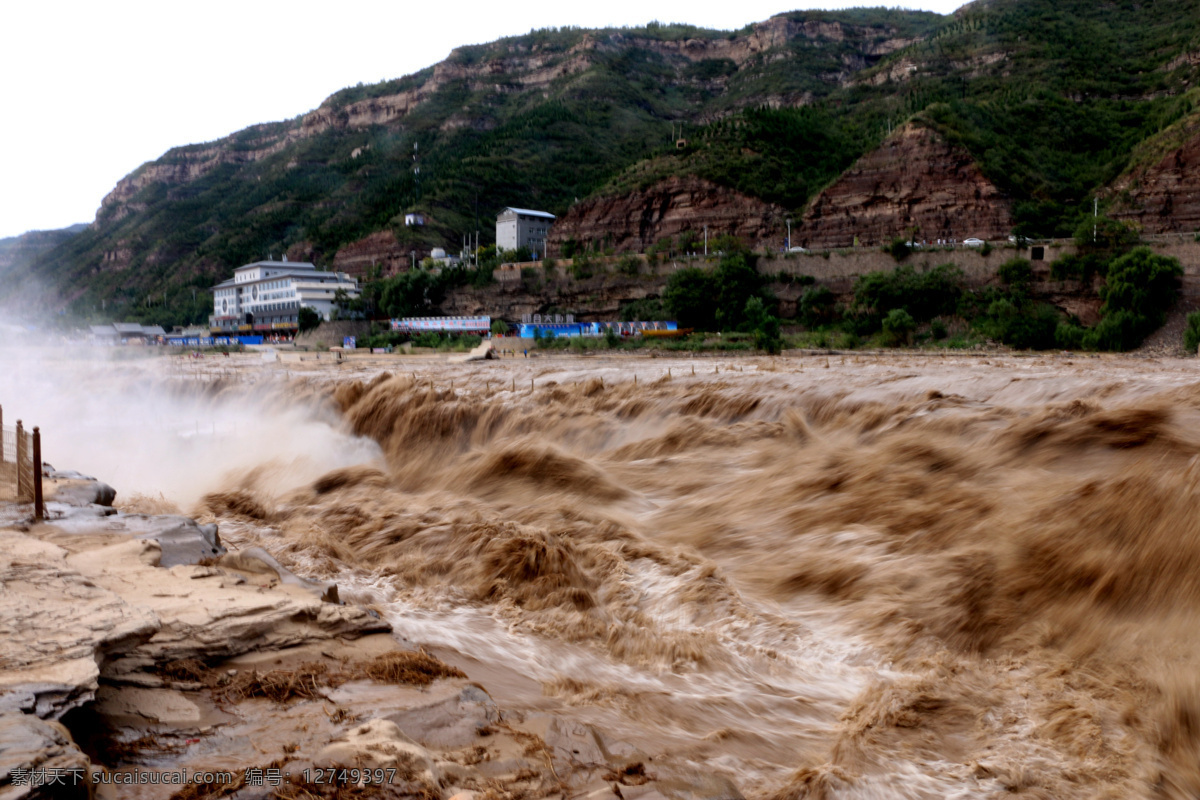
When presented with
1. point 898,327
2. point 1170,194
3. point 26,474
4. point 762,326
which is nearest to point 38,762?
point 26,474

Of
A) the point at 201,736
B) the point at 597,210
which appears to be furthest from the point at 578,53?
the point at 201,736

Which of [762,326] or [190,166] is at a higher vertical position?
[190,166]

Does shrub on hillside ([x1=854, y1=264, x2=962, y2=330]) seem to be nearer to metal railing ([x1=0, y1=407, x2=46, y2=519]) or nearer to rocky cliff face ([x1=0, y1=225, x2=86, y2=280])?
metal railing ([x1=0, y1=407, x2=46, y2=519])

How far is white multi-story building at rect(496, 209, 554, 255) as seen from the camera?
10038cm

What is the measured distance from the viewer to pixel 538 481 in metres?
11.8

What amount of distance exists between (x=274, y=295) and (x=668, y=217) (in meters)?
50.5

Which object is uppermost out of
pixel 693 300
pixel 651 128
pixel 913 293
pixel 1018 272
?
pixel 651 128

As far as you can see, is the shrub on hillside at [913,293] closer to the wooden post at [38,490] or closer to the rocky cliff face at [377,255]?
the wooden post at [38,490]

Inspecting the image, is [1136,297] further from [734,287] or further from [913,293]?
[734,287]

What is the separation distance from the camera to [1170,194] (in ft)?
198

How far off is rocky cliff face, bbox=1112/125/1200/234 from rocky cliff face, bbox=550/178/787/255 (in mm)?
30460

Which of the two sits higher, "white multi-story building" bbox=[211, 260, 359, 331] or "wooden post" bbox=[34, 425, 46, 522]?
"white multi-story building" bbox=[211, 260, 359, 331]

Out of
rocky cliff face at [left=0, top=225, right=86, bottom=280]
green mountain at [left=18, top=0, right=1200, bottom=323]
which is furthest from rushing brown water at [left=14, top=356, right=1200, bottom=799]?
rocky cliff face at [left=0, top=225, right=86, bottom=280]

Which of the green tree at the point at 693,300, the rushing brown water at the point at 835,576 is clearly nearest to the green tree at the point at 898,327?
the green tree at the point at 693,300
